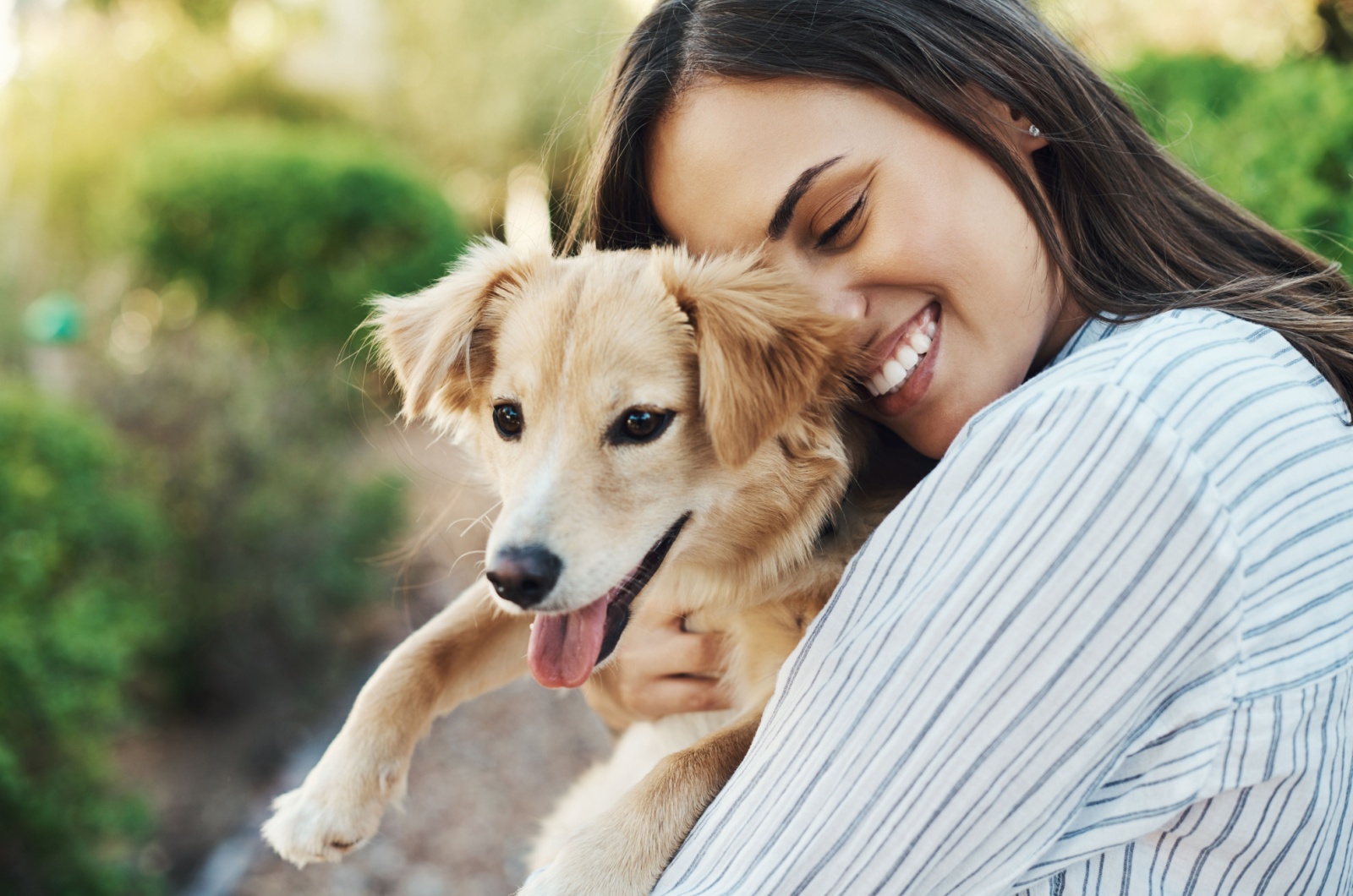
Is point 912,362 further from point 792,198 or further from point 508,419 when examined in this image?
point 508,419

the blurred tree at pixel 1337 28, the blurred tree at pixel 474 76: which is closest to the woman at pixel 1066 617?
the blurred tree at pixel 1337 28

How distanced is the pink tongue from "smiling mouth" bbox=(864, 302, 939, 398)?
0.69 meters

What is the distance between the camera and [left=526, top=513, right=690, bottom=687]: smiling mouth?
1898 mm

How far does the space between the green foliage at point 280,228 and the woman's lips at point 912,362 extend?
22.4 ft

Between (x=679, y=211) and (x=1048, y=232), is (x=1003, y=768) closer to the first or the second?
(x=1048, y=232)

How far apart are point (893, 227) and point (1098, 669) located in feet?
2.82

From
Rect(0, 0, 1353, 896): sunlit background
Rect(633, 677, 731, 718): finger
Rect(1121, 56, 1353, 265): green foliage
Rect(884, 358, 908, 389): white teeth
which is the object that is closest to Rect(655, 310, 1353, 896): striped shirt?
Rect(884, 358, 908, 389): white teeth

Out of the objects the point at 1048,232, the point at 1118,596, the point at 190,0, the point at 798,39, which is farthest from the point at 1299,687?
the point at 190,0

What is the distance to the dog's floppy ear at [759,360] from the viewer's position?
5.91 ft

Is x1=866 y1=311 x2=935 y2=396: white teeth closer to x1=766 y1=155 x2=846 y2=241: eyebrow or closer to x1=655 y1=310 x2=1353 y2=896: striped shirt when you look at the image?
x1=766 y1=155 x2=846 y2=241: eyebrow

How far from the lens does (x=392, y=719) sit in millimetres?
2271

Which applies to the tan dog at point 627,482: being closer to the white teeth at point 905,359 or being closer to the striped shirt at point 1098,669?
the white teeth at point 905,359

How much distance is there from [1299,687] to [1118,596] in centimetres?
31

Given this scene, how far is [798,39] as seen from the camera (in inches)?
70.8
